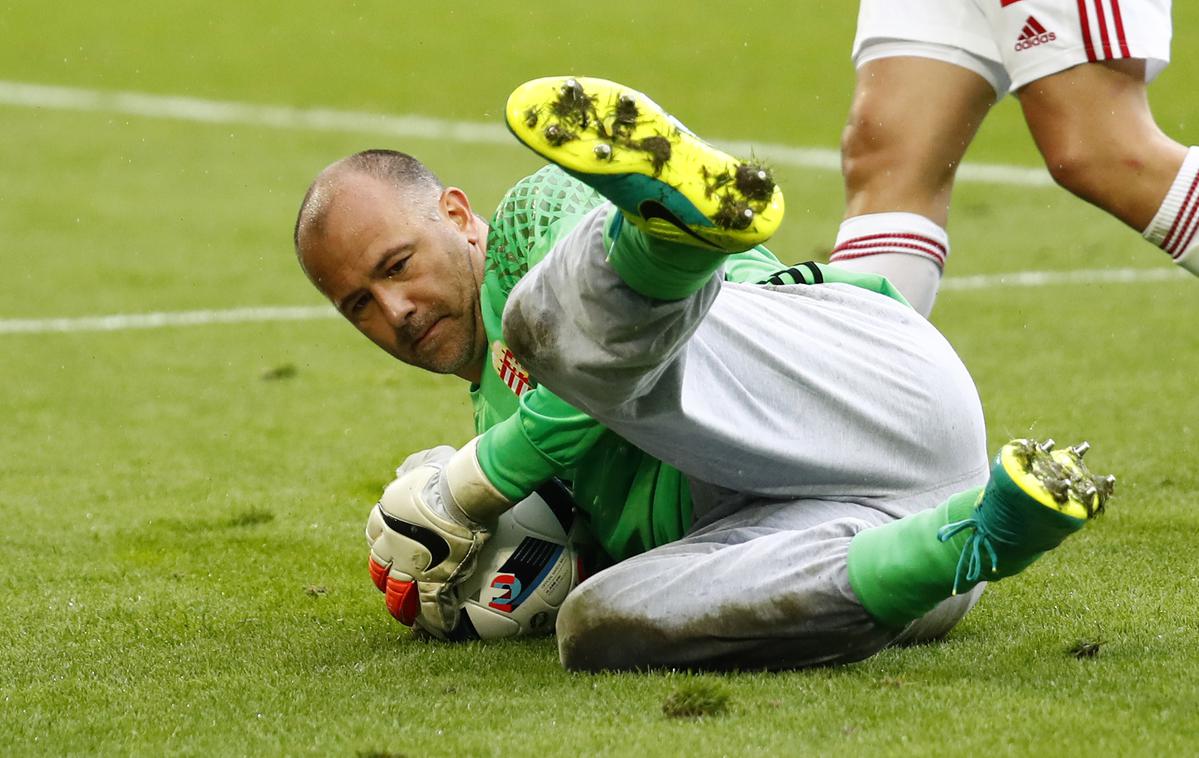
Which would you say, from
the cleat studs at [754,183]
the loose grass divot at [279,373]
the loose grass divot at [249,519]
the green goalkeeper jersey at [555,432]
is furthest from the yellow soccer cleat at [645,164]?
the loose grass divot at [279,373]

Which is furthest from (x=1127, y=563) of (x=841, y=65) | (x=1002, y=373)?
(x=841, y=65)

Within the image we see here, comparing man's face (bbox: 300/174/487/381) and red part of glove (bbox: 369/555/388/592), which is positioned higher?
man's face (bbox: 300/174/487/381)

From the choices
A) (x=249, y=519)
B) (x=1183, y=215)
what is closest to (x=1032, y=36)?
(x=1183, y=215)

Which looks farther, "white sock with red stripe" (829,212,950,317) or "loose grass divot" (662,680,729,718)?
"white sock with red stripe" (829,212,950,317)

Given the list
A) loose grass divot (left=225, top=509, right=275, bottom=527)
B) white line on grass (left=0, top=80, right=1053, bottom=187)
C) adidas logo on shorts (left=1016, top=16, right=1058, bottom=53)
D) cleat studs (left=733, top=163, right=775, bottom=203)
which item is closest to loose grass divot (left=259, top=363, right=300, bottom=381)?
loose grass divot (left=225, top=509, right=275, bottom=527)

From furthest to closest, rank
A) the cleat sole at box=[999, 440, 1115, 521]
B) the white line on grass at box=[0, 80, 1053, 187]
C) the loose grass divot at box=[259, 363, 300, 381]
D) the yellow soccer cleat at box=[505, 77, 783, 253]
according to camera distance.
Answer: the white line on grass at box=[0, 80, 1053, 187], the loose grass divot at box=[259, 363, 300, 381], the cleat sole at box=[999, 440, 1115, 521], the yellow soccer cleat at box=[505, 77, 783, 253]

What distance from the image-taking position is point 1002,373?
15.7 feet

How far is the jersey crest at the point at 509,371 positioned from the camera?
275 centimetres

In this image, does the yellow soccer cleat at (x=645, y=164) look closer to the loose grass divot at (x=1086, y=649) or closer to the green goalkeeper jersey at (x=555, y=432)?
the green goalkeeper jersey at (x=555, y=432)

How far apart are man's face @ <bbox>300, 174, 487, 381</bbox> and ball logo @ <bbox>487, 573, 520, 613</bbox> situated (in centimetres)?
35

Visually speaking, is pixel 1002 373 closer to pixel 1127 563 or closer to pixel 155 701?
pixel 1127 563

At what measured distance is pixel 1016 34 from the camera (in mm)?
3398

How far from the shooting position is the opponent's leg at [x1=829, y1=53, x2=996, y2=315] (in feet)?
11.7

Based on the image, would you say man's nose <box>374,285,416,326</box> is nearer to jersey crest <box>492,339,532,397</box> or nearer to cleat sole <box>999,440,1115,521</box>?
jersey crest <box>492,339,532,397</box>
